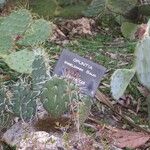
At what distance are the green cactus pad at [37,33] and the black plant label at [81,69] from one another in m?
0.16

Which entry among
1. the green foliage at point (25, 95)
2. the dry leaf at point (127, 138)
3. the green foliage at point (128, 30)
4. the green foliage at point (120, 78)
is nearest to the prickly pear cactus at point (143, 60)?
the green foliage at point (120, 78)

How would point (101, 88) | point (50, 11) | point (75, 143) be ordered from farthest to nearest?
point (50, 11), point (101, 88), point (75, 143)

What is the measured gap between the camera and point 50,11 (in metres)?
3.72

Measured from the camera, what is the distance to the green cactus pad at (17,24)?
262 cm

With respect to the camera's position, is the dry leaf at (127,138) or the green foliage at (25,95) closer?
the green foliage at (25,95)

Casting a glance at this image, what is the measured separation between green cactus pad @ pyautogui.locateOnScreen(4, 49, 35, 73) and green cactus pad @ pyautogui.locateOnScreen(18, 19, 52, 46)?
92 millimetres

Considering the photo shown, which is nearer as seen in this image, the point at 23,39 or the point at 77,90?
the point at 77,90

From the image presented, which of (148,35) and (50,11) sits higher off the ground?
(148,35)

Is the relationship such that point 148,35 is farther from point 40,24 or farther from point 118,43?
point 118,43

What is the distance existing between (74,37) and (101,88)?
83 cm

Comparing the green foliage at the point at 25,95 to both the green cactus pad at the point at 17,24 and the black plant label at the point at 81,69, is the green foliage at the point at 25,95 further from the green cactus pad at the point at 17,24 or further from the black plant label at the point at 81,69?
the green cactus pad at the point at 17,24

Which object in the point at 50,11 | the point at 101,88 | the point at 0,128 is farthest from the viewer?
the point at 50,11

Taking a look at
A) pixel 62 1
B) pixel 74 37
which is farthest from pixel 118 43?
pixel 62 1

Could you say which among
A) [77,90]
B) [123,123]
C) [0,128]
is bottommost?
[123,123]
